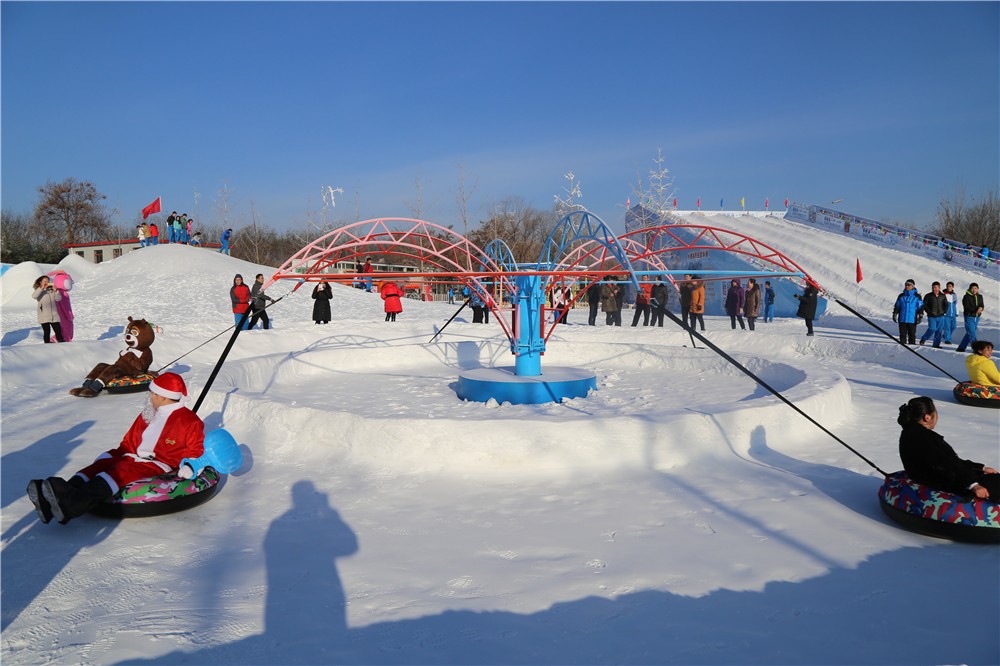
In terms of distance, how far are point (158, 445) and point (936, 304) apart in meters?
15.8

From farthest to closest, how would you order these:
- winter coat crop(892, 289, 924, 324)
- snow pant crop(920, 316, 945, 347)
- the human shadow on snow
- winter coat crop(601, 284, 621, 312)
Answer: winter coat crop(601, 284, 621, 312)
winter coat crop(892, 289, 924, 324)
snow pant crop(920, 316, 945, 347)
the human shadow on snow

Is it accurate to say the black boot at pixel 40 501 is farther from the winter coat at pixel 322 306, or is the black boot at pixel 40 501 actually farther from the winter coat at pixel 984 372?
the winter coat at pixel 322 306

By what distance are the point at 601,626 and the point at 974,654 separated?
198 centimetres

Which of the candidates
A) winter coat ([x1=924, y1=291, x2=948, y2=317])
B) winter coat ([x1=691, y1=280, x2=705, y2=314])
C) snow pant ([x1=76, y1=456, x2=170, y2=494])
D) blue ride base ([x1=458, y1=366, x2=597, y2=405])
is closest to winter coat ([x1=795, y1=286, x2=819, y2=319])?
winter coat ([x1=691, y1=280, x2=705, y2=314])

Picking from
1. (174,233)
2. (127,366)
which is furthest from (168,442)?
(174,233)

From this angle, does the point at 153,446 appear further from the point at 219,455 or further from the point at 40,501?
the point at 40,501

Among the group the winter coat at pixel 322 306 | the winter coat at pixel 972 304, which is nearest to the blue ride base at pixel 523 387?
the winter coat at pixel 972 304

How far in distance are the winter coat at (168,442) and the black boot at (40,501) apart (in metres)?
0.60

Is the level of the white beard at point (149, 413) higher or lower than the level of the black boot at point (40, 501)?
higher

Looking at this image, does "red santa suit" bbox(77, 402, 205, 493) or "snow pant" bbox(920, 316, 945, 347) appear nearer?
"red santa suit" bbox(77, 402, 205, 493)

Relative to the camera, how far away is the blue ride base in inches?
389

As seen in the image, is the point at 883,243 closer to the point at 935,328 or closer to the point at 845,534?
the point at 935,328

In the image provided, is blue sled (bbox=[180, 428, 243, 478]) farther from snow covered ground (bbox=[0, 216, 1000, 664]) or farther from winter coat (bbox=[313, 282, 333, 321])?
winter coat (bbox=[313, 282, 333, 321])

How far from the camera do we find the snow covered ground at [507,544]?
11.7 ft
